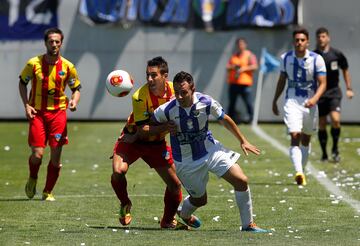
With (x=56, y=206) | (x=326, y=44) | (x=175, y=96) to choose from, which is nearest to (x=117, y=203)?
(x=56, y=206)

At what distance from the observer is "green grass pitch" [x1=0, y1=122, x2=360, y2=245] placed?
10406 mm

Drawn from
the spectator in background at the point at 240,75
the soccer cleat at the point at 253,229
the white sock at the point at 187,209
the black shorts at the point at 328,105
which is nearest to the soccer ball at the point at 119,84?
the white sock at the point at 187,209

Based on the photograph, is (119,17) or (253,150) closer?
(253,150)

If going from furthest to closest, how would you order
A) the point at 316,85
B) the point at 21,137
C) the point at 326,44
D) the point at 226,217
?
the point at 21,137 → the point at 326,44 → the point at 316,85 → the point at 226,217

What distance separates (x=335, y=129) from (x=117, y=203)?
693 centimetres

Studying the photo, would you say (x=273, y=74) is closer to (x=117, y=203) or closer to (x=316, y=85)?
(x=316, y=85)

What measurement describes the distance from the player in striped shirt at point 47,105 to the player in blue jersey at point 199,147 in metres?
3.21

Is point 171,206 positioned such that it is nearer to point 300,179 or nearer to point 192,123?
point 192,123

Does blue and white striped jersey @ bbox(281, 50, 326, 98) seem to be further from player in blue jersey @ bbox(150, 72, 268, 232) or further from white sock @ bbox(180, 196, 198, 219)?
player in blue jersey @ bbox(150, 72, 268, 232)

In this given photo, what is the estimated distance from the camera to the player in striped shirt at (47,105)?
13.8 metres

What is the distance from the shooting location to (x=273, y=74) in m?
29.5

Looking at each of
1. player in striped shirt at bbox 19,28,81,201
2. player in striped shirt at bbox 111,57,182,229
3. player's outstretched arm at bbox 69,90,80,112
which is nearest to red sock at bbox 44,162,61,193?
player in striped shirt at bbox 19,28,81,201

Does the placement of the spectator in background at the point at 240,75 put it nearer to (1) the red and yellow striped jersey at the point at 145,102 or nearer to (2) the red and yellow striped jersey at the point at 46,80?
(2) the red and yellow striped jersey at the point at 46,80

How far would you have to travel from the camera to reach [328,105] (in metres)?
19.0
